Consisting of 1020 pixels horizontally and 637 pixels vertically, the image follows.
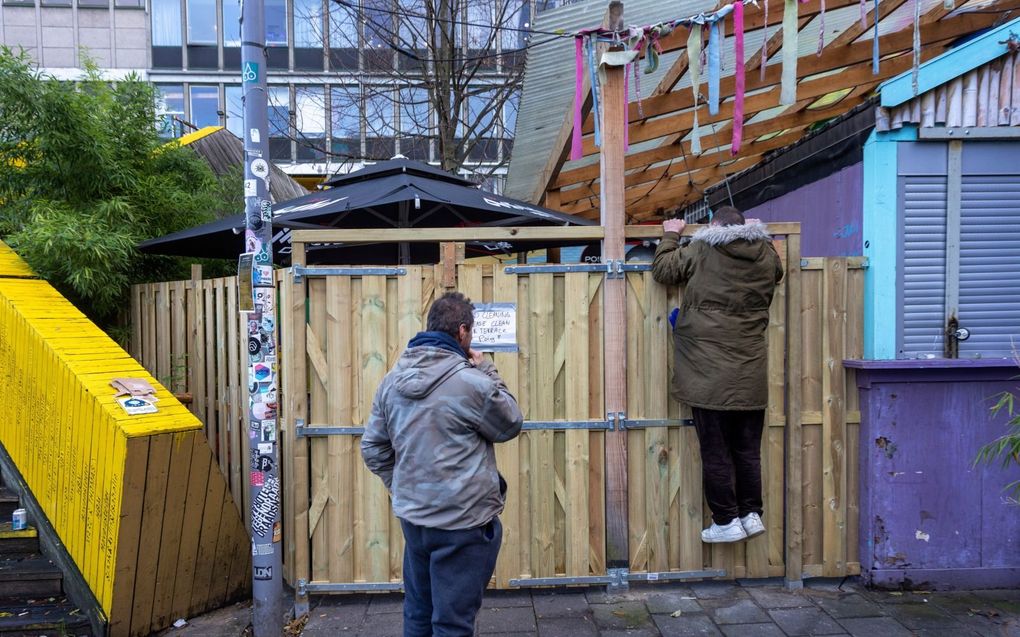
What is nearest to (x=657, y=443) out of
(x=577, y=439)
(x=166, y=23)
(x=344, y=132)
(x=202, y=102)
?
(x=577, y=439)

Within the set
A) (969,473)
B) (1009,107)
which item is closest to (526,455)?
(969,473)

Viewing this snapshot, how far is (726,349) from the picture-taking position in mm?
3762

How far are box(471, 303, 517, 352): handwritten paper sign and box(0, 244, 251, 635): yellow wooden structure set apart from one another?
5.45 ft

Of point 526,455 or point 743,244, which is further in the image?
point 526,455

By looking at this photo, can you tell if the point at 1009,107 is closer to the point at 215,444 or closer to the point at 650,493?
the point at 650,493

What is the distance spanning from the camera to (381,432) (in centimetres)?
278

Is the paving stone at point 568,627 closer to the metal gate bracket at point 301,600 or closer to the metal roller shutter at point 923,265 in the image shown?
the metal gate bracket at point 301,600

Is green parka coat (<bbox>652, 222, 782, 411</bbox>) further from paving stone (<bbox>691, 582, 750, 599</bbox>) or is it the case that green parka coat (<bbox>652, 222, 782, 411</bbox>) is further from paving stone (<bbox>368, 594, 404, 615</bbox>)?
paving stone (<bbox>368, 594, 404, 615</bbox>)

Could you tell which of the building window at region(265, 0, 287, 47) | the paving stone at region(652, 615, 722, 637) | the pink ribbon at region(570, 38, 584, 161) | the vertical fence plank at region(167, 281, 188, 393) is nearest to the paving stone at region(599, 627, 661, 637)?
the paving stone at region(652, 615, 722, 637)

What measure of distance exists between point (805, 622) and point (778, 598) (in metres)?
0.29

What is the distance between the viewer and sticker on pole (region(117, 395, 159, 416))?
374 cm

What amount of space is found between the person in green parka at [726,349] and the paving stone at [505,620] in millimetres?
1116

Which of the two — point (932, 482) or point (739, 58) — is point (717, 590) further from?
point (739, 58)

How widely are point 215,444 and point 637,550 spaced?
3.35 m
